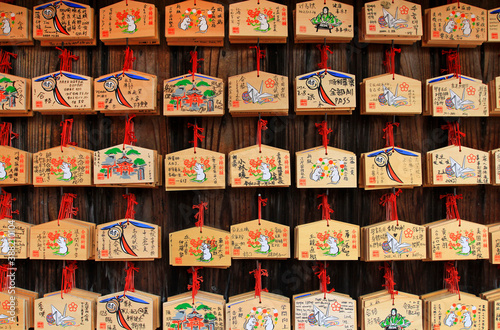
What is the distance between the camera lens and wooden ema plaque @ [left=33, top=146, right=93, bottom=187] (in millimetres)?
1594

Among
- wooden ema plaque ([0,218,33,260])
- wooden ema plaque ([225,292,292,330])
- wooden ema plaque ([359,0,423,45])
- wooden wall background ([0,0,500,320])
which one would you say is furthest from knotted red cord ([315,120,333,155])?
wooden ema plaque ([0,218,33,260])

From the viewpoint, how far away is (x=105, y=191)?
1703mm

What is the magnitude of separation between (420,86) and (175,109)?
1.07 metres

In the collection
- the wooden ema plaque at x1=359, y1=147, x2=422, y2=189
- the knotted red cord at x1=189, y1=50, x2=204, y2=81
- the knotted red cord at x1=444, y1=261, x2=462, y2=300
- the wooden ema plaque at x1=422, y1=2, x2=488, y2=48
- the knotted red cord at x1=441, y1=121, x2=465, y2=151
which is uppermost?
the wooden ema plaque at x1=422, y1=2, x2=488, y2=48

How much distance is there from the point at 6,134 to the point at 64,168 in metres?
0.38

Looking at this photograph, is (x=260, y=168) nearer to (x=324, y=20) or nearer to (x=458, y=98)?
(x=324, y=20)

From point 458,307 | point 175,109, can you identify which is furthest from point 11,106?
point 458,307

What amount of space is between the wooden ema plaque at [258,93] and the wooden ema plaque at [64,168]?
67 cm

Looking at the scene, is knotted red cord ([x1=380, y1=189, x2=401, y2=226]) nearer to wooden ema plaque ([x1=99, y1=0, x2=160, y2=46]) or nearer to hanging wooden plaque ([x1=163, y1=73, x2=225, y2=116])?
hanging wooden plaque ([x1=163, y1=73, x2=225, y2=116])

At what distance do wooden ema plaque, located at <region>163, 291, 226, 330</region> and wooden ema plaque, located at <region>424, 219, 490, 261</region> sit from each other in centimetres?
95

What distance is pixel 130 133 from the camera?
167 centimetres

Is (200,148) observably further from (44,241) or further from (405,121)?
(405,121)

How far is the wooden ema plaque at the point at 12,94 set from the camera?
1631 millimetres

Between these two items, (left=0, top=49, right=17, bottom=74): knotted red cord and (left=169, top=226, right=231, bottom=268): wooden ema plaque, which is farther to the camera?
(left=0, top=49, right=17, bottom=74): knotted red cord
